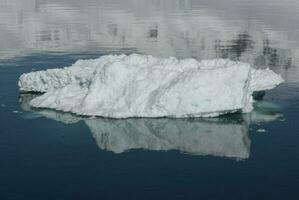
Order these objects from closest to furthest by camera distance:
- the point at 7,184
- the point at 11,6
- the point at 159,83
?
the point at 7,184, the point at 159,83, the point at 11,6

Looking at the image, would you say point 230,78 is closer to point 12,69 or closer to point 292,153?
point 292,153

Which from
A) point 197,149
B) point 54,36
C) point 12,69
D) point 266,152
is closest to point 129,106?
point 197,149

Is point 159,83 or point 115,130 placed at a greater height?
point 159,83

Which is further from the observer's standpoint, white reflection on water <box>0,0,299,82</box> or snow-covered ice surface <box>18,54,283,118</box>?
white reflection on water <box>0,0,299,82</box>

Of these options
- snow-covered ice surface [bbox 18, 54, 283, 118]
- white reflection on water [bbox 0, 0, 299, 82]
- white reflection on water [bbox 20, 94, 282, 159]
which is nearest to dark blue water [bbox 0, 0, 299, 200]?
white reflection on water [bbox 20, 94, 282, 159]

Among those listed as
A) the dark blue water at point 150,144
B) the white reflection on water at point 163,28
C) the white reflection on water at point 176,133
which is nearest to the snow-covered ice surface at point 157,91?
the white reflection on water at point 176,133

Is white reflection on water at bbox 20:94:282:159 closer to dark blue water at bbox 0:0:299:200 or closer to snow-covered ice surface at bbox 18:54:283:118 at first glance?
dark blue water at bbox 0:0:299:200
